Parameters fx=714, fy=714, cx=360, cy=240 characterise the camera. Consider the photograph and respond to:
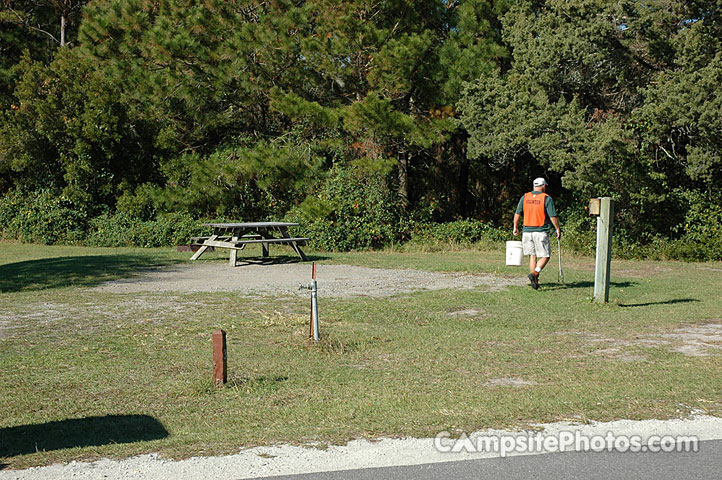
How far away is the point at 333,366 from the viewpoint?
661cm

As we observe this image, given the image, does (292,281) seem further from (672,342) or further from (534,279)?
(672,342)

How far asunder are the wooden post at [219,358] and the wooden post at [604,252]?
242 inches

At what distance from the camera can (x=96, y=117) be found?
23250mm

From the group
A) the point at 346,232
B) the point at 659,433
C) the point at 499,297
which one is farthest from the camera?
the point at 346,232

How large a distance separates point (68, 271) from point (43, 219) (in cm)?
1079

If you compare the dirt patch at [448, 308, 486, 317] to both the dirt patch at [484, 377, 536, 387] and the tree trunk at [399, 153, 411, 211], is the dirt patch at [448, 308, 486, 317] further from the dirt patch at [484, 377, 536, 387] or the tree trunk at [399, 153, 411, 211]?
the tree trunk at [399, 153, 411, 211]

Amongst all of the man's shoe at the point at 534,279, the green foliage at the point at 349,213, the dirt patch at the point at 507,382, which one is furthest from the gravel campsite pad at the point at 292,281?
the green foliage at the point at 349,213

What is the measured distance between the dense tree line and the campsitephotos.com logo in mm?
14384

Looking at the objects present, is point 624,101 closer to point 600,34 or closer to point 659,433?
point 600,34

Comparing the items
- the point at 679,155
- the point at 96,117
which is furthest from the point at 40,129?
the point at 679,155

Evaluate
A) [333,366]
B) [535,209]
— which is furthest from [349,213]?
[333,366]

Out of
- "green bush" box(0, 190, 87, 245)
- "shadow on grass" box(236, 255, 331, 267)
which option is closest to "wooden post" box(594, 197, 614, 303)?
"shadow on grass" box(236, 255, 331, 267)

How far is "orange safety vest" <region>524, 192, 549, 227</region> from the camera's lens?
11547 millimetres

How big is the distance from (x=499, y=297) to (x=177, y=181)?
15783 millimetres
